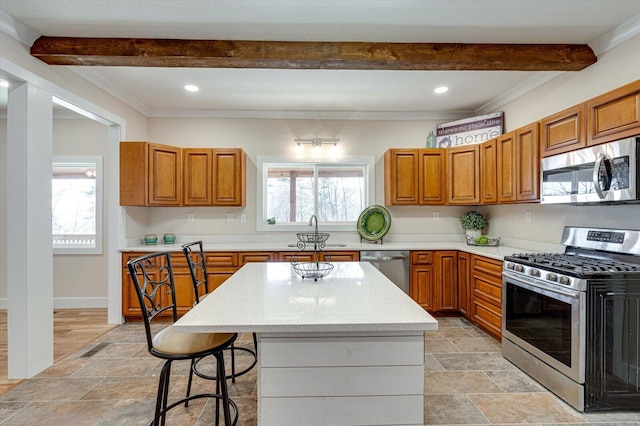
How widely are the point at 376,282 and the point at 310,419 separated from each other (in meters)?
0.88

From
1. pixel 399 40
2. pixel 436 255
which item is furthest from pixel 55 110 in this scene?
pixel 436 255

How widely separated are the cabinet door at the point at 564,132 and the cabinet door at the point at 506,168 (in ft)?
1.25

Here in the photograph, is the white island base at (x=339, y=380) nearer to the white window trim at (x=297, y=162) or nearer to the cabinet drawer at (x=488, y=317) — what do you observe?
the cabinet drawer at (x=488, y=317)

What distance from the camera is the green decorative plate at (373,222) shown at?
4.36m

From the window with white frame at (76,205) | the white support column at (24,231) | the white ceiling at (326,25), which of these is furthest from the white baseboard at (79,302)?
the white ceiling at (326,25)

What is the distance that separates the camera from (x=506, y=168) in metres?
3.32

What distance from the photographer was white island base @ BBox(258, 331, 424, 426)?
135cm

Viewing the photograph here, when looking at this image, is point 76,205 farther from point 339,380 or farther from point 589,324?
point 589,324

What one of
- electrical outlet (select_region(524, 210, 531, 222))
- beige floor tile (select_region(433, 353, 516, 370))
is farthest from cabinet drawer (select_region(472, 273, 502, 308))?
electrical outlet (select_region(524, 210, 531, 222))

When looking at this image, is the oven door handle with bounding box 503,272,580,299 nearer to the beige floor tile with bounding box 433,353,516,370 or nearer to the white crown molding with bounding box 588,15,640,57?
the beige floor tile with bounding box 433,353,516,370

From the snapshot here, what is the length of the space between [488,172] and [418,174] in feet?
2.76

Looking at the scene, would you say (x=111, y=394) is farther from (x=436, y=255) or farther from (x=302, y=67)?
(x=436, y=255)

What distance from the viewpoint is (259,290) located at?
180 centimetres

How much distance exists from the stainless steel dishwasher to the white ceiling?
1924 millimetres
